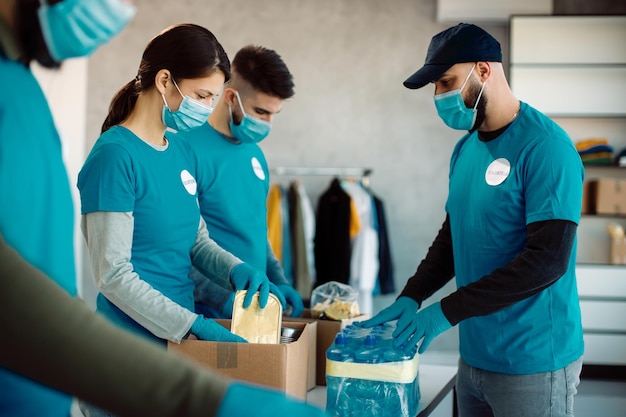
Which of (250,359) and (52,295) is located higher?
(52,295)

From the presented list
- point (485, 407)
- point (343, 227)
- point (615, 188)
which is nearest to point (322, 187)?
point (343, 227)

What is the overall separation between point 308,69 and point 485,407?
4.29 meters

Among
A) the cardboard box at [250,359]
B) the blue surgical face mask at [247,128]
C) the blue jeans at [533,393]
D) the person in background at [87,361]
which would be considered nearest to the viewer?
the person in background at [87,361]

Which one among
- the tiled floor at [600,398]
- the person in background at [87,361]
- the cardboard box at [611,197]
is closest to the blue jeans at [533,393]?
the person in background at [87,361]

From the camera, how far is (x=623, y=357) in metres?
5.17

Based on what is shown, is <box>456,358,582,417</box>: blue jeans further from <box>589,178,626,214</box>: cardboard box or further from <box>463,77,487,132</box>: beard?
<box>589,178,626,214</box>: cardboard box

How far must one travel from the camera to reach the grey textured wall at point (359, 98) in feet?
19.1

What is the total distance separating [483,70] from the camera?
2.04 metres

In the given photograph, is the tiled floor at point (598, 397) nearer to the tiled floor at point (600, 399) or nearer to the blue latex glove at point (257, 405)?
the tiled floor at point (600, 399)

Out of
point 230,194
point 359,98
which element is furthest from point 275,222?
point 230,194

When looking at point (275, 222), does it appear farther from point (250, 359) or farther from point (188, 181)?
point (250, 359)

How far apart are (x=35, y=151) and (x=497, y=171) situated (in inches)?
54.3

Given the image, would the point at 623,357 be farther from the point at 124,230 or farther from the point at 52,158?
the point at 52,158

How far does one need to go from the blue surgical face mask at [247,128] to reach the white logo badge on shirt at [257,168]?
7 centimetres
